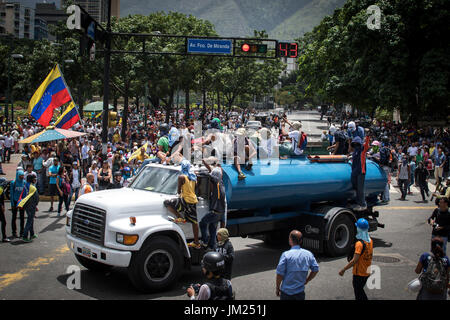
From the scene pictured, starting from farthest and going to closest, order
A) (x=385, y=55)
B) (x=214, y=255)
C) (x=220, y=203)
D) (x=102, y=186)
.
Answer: (x=385, y=55)
(x=102, y=186)
(x=220, y=203)
(x=214, y=255)

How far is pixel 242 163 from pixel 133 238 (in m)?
3.10

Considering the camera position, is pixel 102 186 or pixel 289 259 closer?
pixel 289 259

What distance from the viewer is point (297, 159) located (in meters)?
11.8

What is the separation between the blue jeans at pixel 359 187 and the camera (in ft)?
39.4

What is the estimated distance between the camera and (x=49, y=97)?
22297mm

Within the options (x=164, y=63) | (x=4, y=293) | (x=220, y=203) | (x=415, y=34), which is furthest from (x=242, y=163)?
(x=164, y=63)

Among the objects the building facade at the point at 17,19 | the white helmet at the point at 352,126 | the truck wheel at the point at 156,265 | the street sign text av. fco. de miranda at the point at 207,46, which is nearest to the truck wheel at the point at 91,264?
the truck wheel at the point at 156,265

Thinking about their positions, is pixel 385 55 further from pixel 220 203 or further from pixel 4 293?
pixel 4 293

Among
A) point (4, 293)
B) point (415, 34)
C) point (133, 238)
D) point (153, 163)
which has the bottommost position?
point (4, 293)

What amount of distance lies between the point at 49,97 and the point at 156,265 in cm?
1609

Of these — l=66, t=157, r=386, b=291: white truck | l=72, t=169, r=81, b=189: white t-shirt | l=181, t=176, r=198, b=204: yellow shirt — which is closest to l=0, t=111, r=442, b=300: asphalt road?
l=66, t=157, r=386, b=291: white truck

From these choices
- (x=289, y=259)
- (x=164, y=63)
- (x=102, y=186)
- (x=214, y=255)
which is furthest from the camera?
(x=164, y=63)

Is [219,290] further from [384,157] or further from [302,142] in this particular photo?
[384,157]

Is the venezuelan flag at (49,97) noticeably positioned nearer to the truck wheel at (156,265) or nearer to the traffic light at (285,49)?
the traffic light at (285,49)
